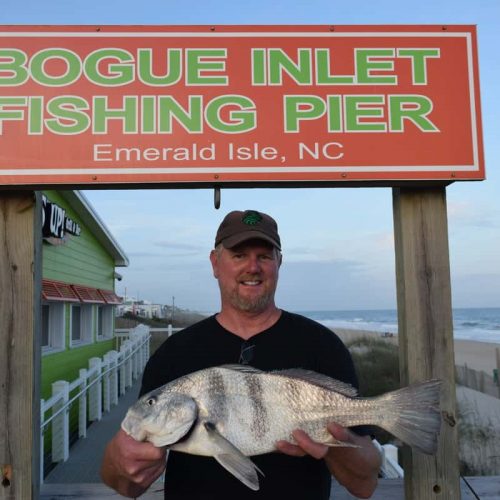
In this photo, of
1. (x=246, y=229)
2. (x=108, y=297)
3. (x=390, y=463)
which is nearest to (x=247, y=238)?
Result: (x=246, y=229)

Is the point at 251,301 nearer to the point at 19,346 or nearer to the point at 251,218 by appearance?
the point at 251,218

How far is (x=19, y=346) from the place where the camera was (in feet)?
8.65

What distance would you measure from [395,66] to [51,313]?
9250 mm

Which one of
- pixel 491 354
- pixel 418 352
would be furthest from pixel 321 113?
pixel 491 354

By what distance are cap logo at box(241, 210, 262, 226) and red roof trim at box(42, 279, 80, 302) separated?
674cm

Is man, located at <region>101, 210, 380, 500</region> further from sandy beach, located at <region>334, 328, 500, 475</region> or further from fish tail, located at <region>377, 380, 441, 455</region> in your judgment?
sandy beach, located at <region>334, 328, 500, 475</region>

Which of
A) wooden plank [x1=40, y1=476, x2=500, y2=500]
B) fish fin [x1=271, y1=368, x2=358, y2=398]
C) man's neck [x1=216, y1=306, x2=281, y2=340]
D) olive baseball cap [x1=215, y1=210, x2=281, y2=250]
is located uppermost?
olive baseball cap [x1=215, y1=210, x2=281, y2=250]

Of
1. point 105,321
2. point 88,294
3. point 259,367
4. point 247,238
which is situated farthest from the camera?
point 105,321

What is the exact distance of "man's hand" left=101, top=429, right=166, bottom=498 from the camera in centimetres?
198

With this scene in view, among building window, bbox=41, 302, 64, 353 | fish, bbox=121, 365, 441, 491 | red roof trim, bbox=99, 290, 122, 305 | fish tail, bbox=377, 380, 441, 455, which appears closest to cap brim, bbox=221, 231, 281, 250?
fish, bbox=121, 365, 441, 491

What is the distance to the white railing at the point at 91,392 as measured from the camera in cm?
764

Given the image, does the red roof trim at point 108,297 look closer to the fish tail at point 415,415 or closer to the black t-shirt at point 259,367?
the black t-shirt at point 259,367

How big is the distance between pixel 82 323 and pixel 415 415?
12.6m

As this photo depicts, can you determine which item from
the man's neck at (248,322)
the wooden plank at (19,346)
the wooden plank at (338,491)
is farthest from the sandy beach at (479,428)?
the wooden plank at (19,346)
